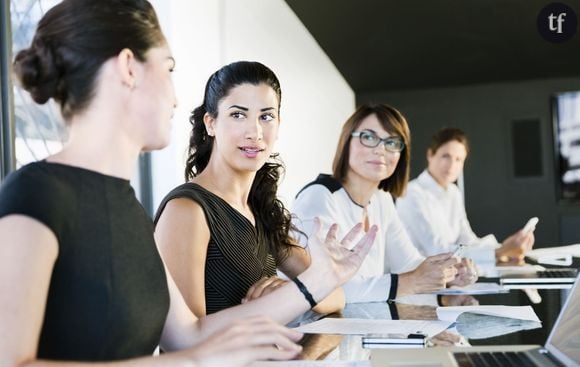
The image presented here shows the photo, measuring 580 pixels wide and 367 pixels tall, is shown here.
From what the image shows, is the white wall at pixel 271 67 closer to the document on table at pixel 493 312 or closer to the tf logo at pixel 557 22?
the document on table at pixel 493 312

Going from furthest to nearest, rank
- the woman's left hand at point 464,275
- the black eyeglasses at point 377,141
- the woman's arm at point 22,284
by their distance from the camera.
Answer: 1. the black eyeglasses at point 377,141
2. the woman's left hand at point 464,275
3. the woman's arm at point 22,284

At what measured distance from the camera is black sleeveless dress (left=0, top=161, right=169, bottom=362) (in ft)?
3.43

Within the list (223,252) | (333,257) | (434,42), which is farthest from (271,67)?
(333,257)

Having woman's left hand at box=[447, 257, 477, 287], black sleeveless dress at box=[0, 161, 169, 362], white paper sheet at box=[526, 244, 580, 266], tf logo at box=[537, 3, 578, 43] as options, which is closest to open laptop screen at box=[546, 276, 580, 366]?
black sleeveless dress at box=[0, 161, 169, 362]

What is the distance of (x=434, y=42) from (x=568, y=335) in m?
5.96

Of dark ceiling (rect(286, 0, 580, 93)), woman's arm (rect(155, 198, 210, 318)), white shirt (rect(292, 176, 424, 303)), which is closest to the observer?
woman's arm (rect(155, 198, 210, 318))

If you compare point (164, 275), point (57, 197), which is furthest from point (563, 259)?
point (57, 197)

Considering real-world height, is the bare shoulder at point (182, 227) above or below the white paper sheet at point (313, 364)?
above

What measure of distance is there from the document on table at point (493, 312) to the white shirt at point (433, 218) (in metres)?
1.60

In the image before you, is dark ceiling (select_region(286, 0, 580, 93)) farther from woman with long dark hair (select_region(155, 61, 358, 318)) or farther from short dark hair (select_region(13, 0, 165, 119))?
short dark hair (select_region(13, 0, 165, 119))

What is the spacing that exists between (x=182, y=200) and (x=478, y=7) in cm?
513

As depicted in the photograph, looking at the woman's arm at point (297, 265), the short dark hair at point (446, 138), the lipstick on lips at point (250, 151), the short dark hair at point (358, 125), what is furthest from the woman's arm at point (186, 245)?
the short dark hair at point (446, 138)

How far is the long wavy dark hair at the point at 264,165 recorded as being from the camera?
211 centimetres

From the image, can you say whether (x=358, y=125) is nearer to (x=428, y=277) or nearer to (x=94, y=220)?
Answer: (x=428, y=277)
